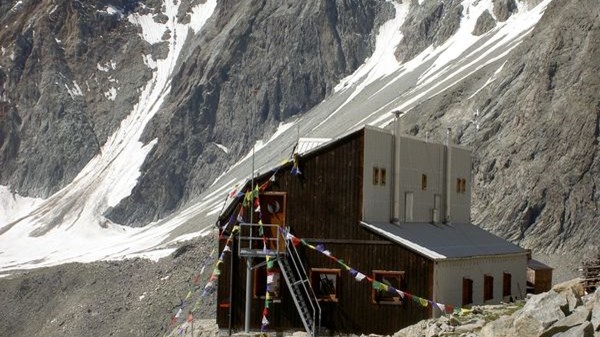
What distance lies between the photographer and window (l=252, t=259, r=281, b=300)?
38094 mm

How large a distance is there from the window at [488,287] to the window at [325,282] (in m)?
7.48

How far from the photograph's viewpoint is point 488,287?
43.2 m

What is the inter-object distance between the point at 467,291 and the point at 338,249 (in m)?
5.18

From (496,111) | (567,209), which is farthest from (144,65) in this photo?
(567,209)

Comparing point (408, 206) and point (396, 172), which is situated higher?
point (396, 172)

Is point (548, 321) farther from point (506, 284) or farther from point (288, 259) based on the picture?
point (506, 284)

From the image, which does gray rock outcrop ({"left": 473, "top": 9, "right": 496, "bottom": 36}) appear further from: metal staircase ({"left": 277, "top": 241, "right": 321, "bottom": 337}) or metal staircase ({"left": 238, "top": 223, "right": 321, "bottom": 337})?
metal staircase ({"left": 277, "top": 241, "right": 321, "bottom": 337})

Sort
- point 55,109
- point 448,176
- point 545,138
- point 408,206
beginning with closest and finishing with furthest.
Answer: point 408,206 → point 448,176 → point 545,138 → point 55,109

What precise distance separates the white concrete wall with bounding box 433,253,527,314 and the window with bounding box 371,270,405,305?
1104 mm

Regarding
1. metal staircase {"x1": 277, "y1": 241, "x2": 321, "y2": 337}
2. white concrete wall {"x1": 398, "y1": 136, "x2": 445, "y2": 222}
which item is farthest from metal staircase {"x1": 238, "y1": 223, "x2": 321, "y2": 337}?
white concrete wall {"x1": 398, "y1": 136, "x2": 445, "y2": 222}

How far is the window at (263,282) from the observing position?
3809 cm

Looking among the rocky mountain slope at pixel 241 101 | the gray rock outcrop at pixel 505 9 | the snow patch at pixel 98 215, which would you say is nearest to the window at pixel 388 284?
the rocky mountain slope at pixel 241 101

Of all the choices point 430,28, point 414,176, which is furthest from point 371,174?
point 430,28

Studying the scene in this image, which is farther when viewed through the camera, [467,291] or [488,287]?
[488,287]
